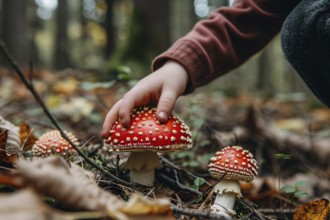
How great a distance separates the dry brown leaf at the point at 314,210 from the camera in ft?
5.26

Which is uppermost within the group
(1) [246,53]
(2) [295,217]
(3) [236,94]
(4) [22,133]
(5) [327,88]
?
(1) [246,53]

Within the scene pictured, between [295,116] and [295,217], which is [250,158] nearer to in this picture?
[295,217]

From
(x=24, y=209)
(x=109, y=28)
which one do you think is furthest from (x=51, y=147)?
(x=109, y=28)

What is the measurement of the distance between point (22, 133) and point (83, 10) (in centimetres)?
1895

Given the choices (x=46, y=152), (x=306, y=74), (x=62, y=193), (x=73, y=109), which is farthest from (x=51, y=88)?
(x=62, y=193)

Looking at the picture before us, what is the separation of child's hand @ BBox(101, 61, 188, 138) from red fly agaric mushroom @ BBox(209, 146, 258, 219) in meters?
0.31

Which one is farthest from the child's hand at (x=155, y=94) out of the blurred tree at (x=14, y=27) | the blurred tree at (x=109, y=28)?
the blurred tree at (x=109, y=28)

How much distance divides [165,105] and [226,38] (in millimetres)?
658

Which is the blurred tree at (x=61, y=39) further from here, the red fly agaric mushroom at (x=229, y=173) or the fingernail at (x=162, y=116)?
the red fly agaric mushroom at (x=229, y=173)

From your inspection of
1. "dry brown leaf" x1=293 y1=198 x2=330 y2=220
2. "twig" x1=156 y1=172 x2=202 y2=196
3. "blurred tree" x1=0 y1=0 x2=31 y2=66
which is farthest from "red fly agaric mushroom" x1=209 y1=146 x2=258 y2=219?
"blurred tree" x1=0 y1=0 x2=31 y2=66

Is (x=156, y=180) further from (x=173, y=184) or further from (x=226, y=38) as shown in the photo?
(x=226, y=38)

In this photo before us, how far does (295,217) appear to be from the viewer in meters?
1.62

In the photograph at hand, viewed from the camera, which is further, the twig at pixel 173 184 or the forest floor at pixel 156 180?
the twig at pixel 173 184

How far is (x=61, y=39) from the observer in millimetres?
14086
